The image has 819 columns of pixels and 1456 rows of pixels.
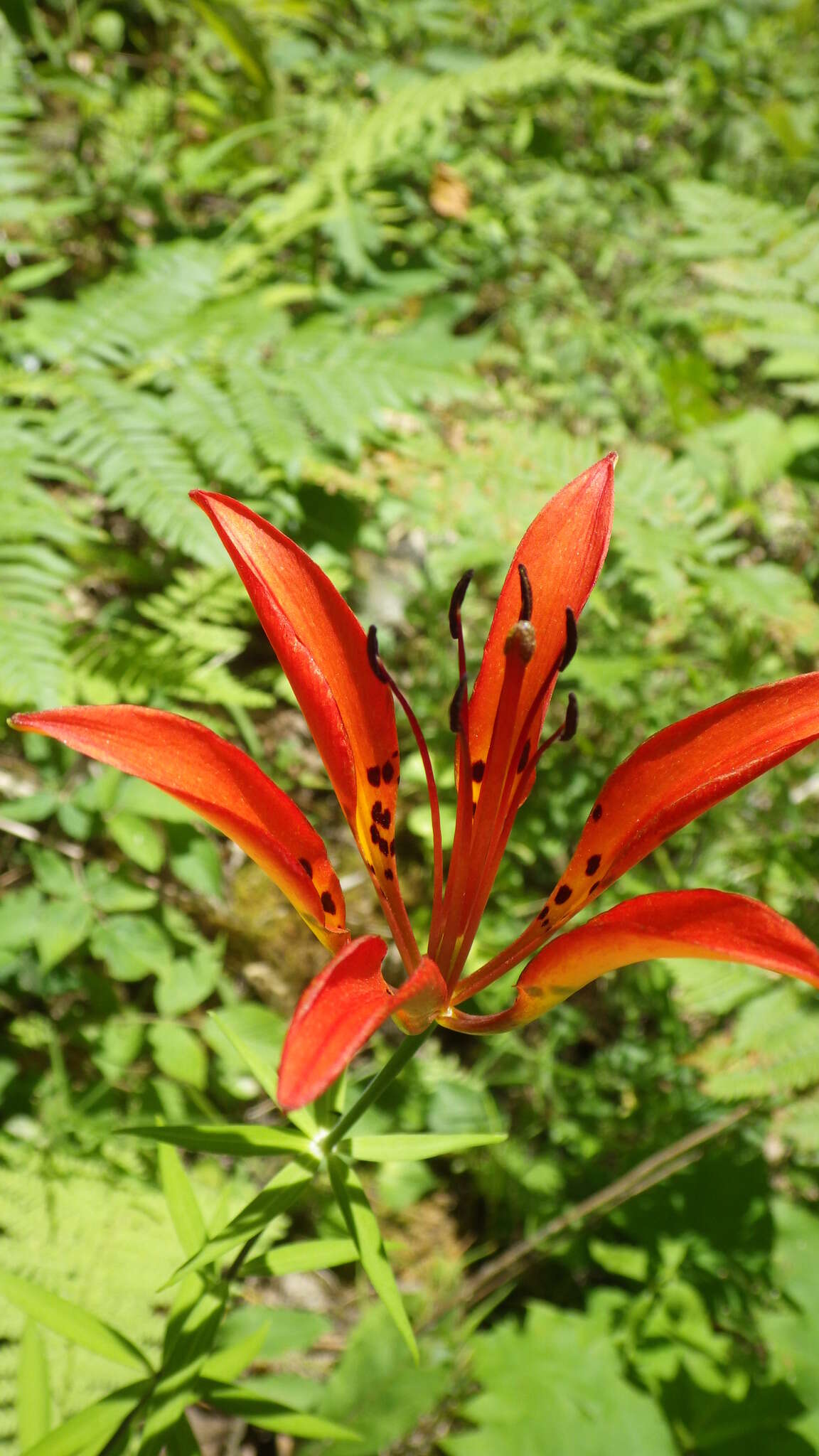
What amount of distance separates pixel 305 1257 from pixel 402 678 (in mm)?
1733

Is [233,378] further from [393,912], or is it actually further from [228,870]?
[393,912]

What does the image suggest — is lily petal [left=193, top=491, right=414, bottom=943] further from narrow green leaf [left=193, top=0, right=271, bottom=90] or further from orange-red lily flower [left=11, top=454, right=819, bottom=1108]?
narrow green leaf [left=193, top=0, right=271, bottom=90]

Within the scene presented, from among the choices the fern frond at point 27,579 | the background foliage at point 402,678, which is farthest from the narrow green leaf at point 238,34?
the fern frond at point 27,579

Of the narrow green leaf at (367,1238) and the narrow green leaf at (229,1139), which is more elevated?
the narrow green leaf at (229,1139)

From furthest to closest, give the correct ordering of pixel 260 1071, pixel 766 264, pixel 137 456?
pixel 766 264, pixel 137 456, pixel 260 1071

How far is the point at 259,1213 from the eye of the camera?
0.97 meters

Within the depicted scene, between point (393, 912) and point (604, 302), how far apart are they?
11.7ft

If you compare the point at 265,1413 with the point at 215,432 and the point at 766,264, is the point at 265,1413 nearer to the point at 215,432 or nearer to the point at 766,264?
the point at 215,432

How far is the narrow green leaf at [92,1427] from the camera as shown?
103 cm

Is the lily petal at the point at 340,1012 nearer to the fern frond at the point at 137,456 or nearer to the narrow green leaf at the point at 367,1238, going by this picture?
the narrow green leaf at the point at 367,1238

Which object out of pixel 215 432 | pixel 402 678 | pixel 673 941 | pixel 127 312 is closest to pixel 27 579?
pixel 215 432

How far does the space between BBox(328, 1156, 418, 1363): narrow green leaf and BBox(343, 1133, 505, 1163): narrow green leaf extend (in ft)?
0.08

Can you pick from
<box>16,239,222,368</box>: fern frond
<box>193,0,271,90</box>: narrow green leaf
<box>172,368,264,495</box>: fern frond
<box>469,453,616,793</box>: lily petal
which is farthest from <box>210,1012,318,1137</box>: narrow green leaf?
<box>193,0,271,90</box>: narrow green leaf

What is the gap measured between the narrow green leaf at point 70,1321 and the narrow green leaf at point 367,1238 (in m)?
0.38
